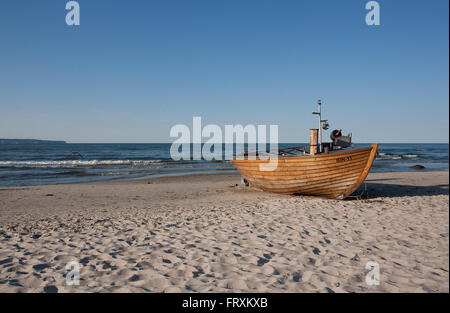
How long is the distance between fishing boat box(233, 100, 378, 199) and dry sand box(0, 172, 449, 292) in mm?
1079

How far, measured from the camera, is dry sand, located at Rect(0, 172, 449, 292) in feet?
12.3

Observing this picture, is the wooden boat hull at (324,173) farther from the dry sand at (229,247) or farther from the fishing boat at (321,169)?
the dry sand at (229,247)

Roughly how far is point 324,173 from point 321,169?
218mm

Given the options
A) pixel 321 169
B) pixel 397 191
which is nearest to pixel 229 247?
pixel 321 169

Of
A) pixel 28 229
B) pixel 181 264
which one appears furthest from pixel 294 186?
pixel 28 229

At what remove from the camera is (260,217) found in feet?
24.5

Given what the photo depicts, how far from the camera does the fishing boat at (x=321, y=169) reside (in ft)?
31.0

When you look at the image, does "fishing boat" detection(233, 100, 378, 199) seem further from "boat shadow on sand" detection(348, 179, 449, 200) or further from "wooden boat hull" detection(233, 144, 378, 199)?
"boat shadow on sand" detection(348, 179, 449, 200)

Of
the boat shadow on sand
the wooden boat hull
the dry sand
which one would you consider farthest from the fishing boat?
the boat shadow on sand

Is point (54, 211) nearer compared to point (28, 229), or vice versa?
point (28, 229)

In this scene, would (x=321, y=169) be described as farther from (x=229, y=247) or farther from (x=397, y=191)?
(x=229, y=247)

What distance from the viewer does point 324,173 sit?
A: 9828 millimetres
